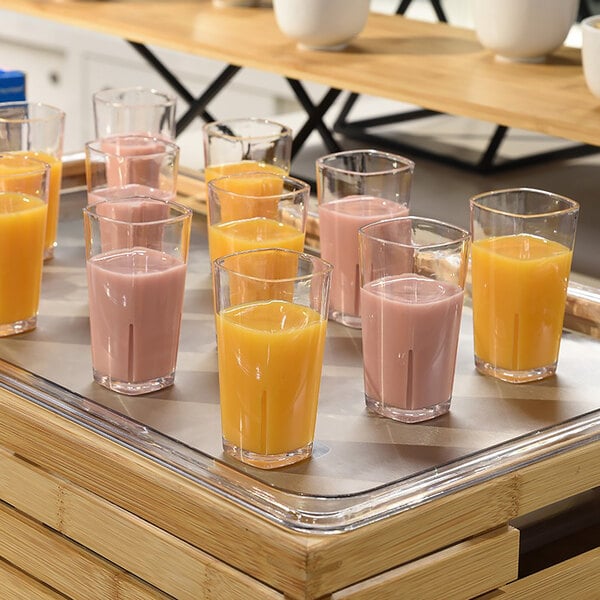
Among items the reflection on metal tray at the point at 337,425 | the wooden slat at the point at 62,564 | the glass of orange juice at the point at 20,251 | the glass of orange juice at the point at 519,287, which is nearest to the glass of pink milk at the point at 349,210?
the reflection on metal tray at the point at 337,425

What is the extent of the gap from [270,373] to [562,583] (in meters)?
0.32

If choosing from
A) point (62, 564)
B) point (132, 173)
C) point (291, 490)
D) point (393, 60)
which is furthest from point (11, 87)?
point (291, 490)

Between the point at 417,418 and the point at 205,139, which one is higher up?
the point at 205,139

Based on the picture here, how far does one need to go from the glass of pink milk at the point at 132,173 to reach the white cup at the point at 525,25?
1.74ft

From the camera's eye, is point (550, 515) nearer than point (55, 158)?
Yes

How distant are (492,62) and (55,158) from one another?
0.64 m

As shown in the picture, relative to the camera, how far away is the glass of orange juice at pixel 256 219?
1.27 metres

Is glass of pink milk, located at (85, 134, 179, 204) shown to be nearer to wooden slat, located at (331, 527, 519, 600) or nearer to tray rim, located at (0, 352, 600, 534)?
tray rim, located at (0, 352, 600, 534)

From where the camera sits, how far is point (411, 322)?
106cm

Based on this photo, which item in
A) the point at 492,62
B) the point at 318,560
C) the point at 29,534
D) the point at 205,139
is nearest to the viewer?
the point at 318,560

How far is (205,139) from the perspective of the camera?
1.47 metres

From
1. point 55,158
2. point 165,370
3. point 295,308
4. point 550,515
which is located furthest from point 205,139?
point 550,515

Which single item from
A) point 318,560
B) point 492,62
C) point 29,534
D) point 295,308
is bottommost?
point 29,534

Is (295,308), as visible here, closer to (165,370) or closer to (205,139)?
(165,370)
